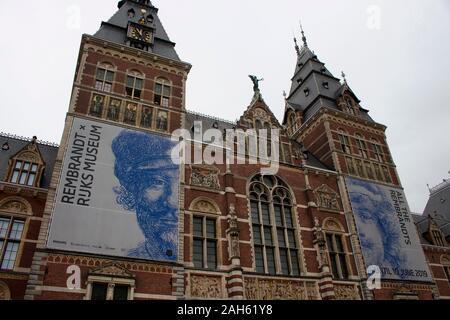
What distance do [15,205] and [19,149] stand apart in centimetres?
445

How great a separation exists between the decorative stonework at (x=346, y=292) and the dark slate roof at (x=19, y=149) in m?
16.1

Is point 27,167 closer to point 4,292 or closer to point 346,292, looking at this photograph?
point 4,292

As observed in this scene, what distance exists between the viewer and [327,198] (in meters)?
23.4

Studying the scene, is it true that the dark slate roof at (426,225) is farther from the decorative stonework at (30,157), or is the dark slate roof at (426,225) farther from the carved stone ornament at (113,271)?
the decorative stonework at (30,157)

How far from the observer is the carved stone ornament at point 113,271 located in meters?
14.9

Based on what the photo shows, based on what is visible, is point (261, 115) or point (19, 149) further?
point (261, 115)

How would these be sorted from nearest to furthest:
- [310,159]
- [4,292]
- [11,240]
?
[4,292] → [11,240] → [310,159]

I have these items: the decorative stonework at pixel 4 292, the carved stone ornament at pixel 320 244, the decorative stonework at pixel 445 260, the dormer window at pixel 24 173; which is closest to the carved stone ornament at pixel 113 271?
the decorative stonework at pixel 4 292

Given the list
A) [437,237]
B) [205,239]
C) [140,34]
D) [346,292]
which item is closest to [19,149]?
[140,34]

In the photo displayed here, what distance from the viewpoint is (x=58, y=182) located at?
16.1m

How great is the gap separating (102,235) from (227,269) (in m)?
6.09

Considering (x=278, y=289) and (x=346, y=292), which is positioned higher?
(x=346, y=292)
